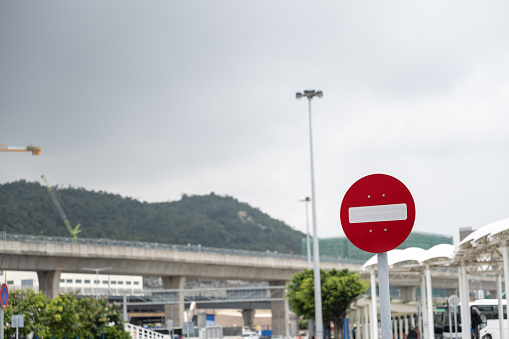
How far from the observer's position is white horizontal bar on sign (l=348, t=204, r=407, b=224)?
497 cm

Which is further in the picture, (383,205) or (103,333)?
(103,333)

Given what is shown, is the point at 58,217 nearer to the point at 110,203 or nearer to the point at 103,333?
the point at 110,203

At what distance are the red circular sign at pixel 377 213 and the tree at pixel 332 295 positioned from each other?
1670 inches

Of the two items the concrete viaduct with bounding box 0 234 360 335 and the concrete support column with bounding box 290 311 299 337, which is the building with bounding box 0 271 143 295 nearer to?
the concrete support column with bounding box 290 311 299 337

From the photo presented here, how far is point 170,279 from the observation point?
7325 centimetres

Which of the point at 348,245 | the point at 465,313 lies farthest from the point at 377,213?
the point at 348,245


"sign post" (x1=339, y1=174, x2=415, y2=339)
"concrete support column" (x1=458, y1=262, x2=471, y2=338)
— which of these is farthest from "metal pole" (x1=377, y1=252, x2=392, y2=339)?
"concrete support column" (x1=458, y1=262, x2=471, y2=338)

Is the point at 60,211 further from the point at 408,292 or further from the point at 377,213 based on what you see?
the point at 377,213

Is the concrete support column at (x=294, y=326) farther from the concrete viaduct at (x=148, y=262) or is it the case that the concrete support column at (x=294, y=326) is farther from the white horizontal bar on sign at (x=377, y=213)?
the white horizontal bar on sign at (x=377, y=213)

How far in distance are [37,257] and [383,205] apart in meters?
57.9

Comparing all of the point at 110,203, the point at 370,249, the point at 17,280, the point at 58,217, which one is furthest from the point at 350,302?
the point at 110,203

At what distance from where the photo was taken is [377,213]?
197 inches

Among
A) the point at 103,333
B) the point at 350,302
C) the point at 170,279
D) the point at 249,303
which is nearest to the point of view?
the point at 103,333

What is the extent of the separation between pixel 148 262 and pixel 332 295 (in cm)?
2559
